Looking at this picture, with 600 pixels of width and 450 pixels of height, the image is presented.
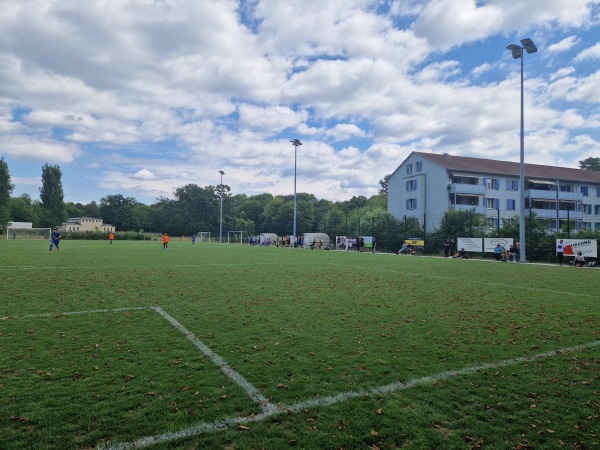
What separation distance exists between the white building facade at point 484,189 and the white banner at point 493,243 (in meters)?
19.6

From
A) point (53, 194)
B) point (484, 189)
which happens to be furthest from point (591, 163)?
point (53, 194)

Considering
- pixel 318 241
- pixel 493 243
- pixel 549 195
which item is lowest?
pixel 318 241

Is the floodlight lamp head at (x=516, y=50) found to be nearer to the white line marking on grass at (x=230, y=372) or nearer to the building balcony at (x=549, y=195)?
the white line marking on grass at (x=230, y=372)

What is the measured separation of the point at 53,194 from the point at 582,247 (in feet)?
331

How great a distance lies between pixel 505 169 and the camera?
5466 centimetres

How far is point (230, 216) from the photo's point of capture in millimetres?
99688

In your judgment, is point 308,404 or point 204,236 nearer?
point 308,404

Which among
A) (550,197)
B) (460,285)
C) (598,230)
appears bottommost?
(460,285)

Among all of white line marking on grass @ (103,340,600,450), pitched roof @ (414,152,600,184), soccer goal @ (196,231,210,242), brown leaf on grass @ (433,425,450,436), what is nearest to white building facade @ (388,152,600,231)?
pitched roof @ (414,152,600,184)

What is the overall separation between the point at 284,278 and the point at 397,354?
873 cm

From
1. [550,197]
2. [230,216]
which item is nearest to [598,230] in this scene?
[550,197]

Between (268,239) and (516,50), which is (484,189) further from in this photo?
(268,239)

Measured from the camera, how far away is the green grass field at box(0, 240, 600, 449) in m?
3.15

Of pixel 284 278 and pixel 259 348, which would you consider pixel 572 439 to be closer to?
pixel 259 348
